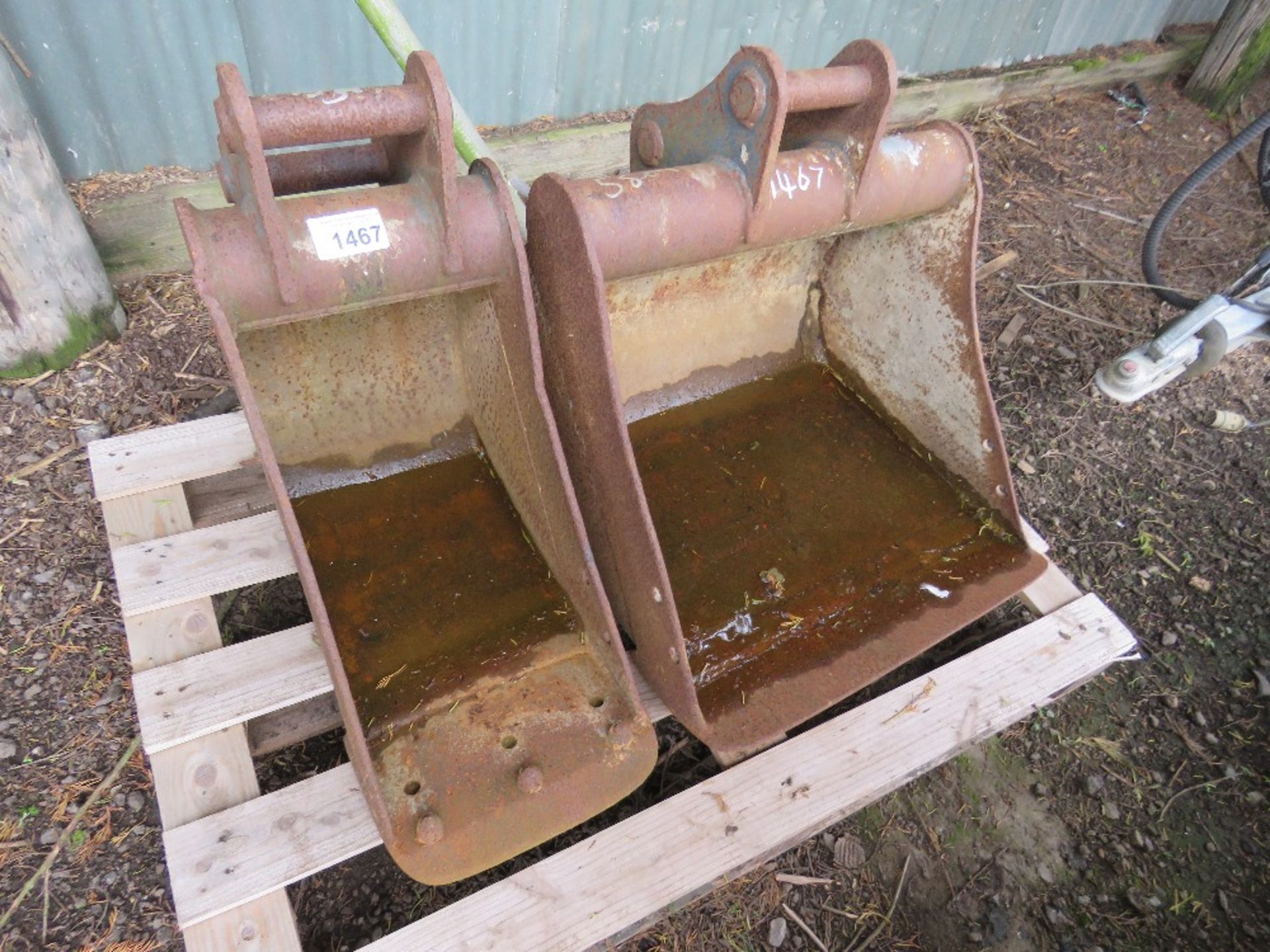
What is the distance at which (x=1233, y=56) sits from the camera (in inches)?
186

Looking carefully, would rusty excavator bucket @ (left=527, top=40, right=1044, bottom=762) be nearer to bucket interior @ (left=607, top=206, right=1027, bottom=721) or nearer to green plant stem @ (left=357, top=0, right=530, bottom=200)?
bucket interior @ (left=607, top=206, right=1027, bottom=721)

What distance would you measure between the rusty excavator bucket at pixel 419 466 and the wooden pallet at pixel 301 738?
0.48ft

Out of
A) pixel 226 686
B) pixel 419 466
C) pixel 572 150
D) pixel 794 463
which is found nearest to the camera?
pixel 226 686

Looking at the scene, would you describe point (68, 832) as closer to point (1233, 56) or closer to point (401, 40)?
point (401, 40)

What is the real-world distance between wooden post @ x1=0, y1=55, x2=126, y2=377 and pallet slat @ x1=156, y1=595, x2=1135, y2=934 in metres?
1.66

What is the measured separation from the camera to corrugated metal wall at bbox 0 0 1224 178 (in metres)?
2.52

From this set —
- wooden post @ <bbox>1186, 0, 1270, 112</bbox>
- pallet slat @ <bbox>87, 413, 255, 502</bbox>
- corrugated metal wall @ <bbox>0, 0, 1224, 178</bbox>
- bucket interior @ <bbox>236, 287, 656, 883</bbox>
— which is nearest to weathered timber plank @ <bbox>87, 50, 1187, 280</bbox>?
corrugated metal wall @ <bbox>0, 0, 1224, 178</bbox>

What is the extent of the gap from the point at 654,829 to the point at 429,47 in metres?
2.71

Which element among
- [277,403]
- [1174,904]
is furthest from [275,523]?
[1174,904]

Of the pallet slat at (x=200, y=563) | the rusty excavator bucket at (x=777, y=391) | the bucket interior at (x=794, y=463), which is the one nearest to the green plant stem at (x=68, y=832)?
the pallet slat at (x=200, y=563)

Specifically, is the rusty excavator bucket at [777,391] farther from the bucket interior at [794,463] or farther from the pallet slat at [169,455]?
the pallet slat at [169,455]

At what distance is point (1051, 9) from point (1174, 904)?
4440 mm

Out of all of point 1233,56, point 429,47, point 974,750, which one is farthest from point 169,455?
point 1233,56

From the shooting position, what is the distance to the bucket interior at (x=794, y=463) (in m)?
1.85
